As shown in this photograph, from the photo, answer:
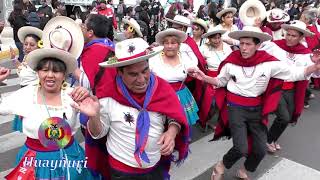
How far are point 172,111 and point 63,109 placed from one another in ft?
3.00

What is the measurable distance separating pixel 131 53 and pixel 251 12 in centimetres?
535

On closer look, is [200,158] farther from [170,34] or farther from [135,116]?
[135,116]

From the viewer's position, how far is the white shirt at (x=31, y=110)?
3.06 metres

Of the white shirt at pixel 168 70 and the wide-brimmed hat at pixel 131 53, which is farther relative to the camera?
the white shirt at pixel 168 70

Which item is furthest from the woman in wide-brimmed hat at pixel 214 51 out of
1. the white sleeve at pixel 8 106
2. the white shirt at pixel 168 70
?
the white sleeve at pixel 8 106

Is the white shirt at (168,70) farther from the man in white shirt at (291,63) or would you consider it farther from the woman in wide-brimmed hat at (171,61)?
the man in white shirt at (291,63)

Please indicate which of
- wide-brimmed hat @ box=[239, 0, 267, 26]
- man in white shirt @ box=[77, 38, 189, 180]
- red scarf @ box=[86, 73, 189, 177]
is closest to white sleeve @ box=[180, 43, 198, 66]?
wide-brimmed hat @ box=[239, 0, 267, 26]

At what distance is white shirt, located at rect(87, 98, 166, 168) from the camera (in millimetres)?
2863

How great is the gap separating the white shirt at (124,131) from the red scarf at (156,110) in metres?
0.06

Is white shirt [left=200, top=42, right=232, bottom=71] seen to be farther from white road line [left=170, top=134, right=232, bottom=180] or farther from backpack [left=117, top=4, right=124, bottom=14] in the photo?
backpack [left=117, top=4, right=124, bottom=14]

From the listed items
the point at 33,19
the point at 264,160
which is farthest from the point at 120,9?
the point at 264,160

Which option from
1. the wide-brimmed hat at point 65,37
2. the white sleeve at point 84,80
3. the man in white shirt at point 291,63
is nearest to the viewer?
the wide-brimmed hat at point 65,37

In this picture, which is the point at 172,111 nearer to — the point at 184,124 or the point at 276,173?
the point at 184,124

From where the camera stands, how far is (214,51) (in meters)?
6.15
